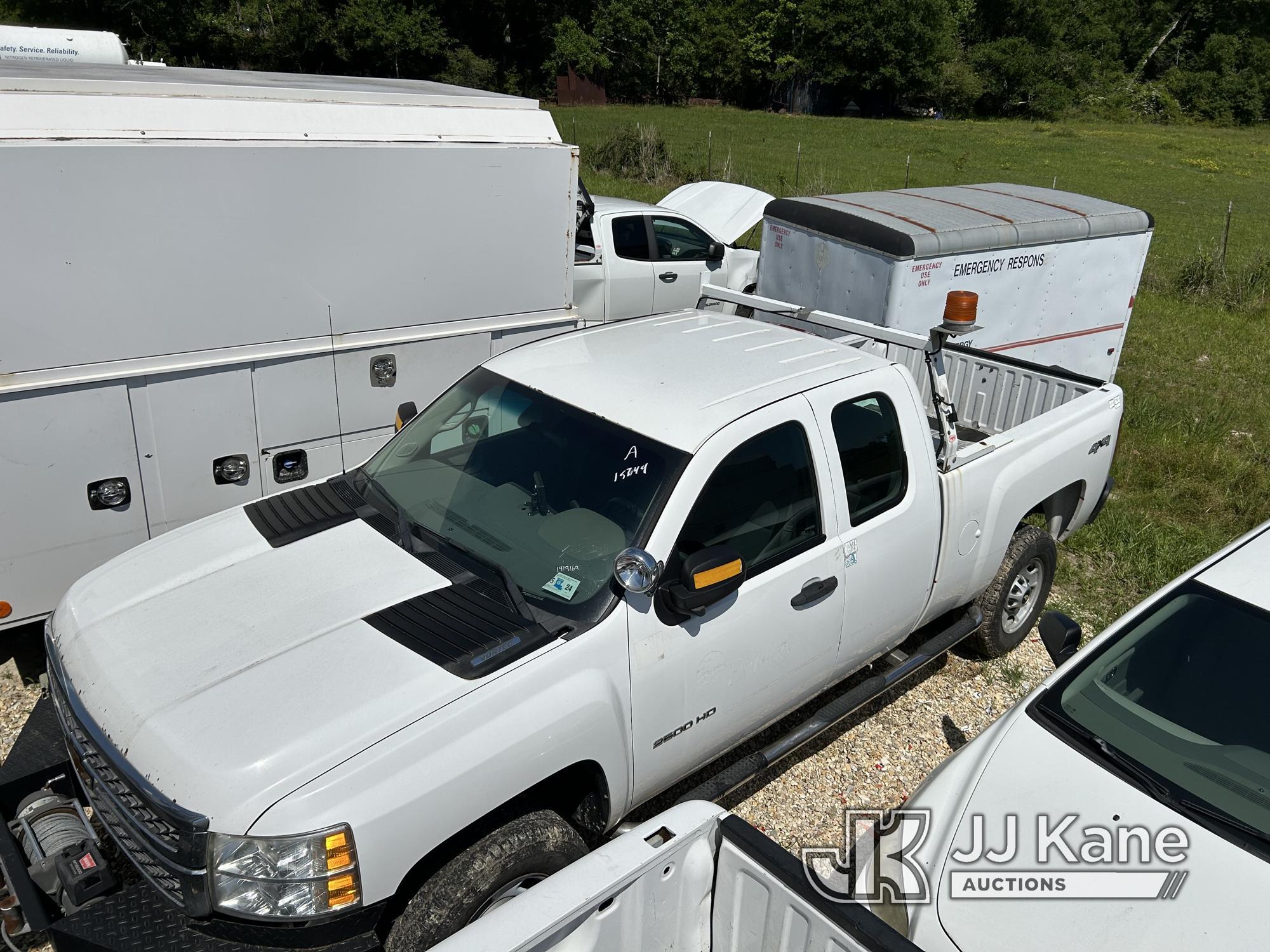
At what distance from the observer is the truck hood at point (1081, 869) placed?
8.87 feet

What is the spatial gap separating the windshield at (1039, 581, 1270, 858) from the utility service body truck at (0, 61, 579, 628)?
405 centimetres

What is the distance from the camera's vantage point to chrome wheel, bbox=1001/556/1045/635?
5480 mm

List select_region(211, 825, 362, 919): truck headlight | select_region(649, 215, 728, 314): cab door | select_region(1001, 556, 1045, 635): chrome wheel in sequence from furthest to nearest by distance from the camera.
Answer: select_region(649, 215, 728, 314): cab door
select_region(1001, 556, 1045, 635): chrome wheel
select_region(211, 825, 362, 919): truck headlight

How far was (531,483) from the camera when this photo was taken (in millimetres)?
3686

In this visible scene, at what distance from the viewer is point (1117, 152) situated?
1454 inches

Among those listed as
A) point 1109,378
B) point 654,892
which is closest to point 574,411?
point 654,892

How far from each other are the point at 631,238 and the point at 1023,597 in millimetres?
5939

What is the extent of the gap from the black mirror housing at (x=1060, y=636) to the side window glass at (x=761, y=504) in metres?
1.02

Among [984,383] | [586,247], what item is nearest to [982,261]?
[984,383]

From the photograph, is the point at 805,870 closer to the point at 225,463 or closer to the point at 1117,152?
the point at 225,463

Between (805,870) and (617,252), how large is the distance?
810 centimetres

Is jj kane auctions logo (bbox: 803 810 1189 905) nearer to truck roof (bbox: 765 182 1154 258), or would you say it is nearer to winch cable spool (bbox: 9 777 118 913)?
winch cable spool (bbox: 9 777 118 913)

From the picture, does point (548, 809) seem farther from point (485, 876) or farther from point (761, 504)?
point (761, 504)

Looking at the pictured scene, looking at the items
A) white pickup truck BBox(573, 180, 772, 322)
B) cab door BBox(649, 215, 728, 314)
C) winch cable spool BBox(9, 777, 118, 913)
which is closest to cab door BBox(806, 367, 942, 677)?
winch cable spool BBox(9, 777, 118, 913)
